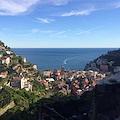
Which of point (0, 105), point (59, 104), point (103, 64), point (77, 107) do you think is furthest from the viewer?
point (103, 64)

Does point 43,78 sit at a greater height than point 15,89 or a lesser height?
lesser

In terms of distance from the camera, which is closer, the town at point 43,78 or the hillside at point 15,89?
the hillside at point 15,89

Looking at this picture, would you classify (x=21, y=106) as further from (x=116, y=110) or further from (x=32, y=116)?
(x=116, y=110)

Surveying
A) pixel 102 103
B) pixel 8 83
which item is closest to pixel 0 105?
pixel 8 83

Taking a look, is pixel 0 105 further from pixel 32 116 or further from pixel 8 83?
pixel 8 83

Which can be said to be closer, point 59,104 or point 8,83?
point 59,104

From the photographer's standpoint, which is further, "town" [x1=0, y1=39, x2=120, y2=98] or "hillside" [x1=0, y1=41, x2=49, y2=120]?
"town" [x1=0, y1=39, x2=120, y2=98]

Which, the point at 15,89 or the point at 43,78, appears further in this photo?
the point at 43,78

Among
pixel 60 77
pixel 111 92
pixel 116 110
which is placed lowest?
pixel 60 77

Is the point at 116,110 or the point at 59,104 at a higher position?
the point at 116,110

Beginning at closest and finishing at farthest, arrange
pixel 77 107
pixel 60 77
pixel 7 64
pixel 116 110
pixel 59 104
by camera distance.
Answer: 1. pixel 116 110
2. pixel 77 107
3. pixel 59 104
4. pixel 7 64
5. pixel 60 77

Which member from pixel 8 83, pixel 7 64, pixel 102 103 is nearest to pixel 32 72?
pixel 7 64
